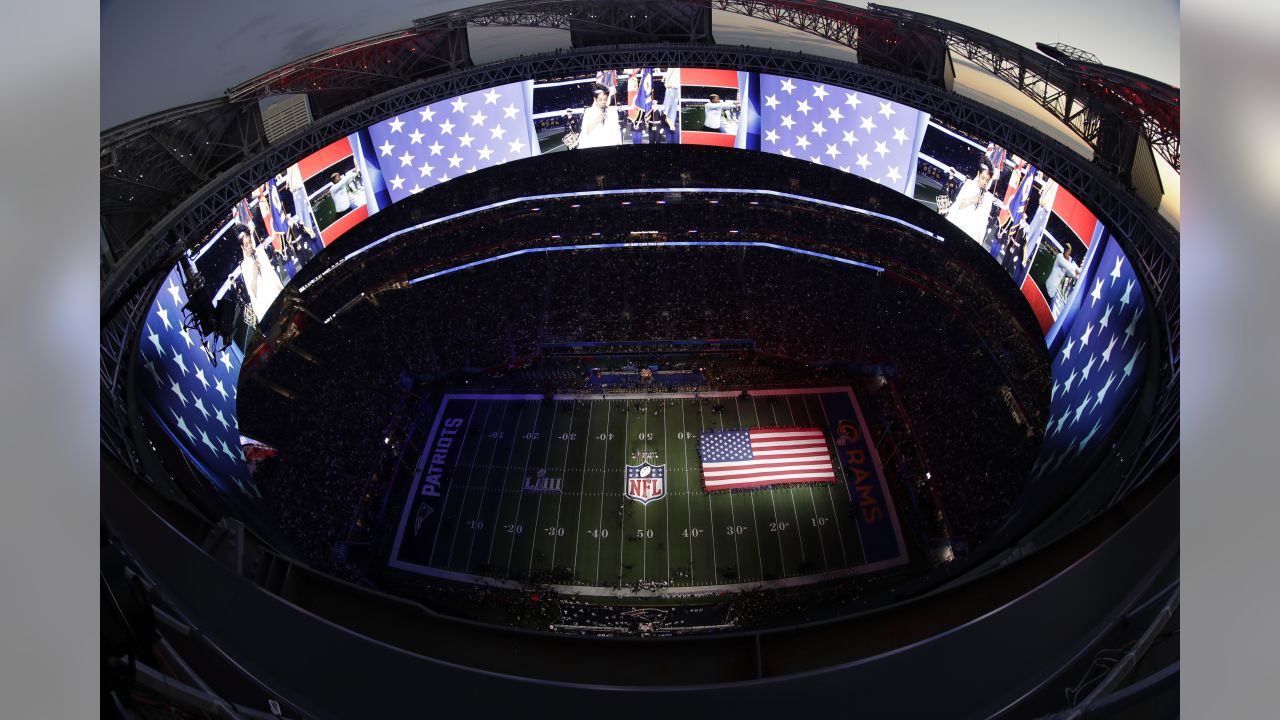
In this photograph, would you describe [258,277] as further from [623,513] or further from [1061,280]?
[1061,280]

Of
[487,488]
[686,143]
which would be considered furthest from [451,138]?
[487,488]

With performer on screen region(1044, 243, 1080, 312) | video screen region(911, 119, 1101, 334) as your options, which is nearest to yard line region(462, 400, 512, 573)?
video screen region(911, 119, 1101, 334)

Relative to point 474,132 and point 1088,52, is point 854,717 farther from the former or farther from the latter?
point 474,132

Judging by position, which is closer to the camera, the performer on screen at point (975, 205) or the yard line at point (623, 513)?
the performer on screen at point (975, 205)

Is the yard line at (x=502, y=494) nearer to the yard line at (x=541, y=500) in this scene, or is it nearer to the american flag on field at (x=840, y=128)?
the yard line at (x=541, y=500)

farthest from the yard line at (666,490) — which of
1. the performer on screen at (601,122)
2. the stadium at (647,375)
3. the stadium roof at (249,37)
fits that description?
the stadium roof at (249,37)
